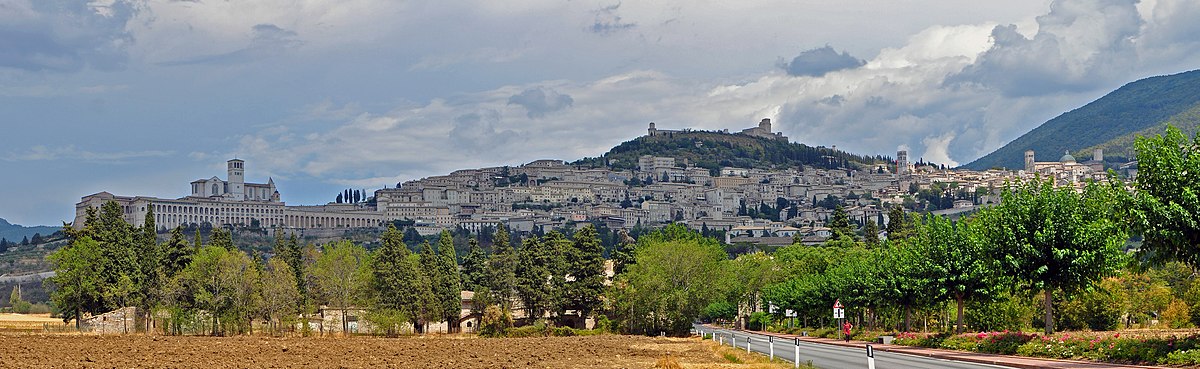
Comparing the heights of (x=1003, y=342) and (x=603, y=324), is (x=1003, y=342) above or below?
above

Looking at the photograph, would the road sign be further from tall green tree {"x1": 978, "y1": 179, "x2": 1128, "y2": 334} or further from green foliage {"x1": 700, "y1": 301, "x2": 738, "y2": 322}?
green foliage {"x1": 700, "y1": 301, "x2": 738, "y2": 322}

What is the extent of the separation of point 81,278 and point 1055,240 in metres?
63.8

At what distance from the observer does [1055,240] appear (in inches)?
1503

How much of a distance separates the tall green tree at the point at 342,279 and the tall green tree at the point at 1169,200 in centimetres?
6522

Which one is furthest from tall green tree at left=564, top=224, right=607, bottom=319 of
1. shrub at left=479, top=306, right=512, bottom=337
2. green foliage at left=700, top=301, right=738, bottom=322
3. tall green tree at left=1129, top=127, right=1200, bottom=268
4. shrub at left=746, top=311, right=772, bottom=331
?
tall green tree at left=1129, top=127, right=1200, bottom=268

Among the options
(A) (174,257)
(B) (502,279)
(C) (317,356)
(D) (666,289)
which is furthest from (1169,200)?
(B) (502,279)

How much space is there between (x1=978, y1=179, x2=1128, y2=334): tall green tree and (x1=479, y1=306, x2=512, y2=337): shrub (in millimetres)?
43556

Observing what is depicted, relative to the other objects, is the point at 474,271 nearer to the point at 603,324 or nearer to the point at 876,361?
the point at 603,324

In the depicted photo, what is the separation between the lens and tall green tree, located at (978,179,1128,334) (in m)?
37.0

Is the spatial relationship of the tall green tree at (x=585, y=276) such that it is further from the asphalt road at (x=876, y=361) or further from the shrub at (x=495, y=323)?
the asphalt road at (x=876, y=361)

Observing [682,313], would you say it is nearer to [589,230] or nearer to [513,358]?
[589,230]

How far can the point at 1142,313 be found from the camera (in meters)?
78.4

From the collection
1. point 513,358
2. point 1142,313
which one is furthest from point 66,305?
point 1142,313

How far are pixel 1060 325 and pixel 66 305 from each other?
6440 centimetres
